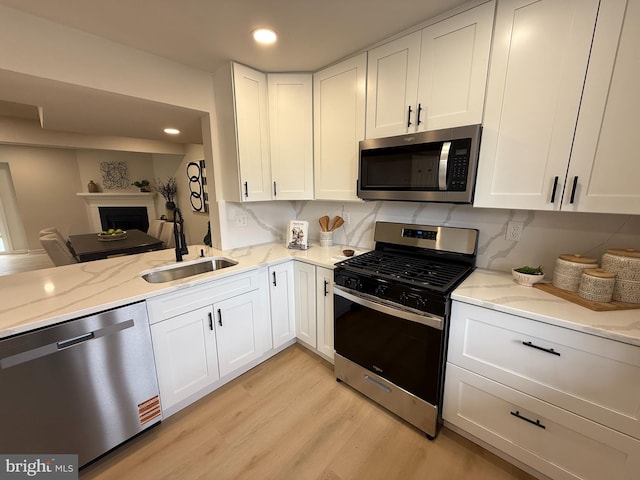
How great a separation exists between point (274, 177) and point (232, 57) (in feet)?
2.99

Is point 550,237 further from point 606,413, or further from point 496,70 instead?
point 496,70

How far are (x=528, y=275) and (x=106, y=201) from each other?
7.63m

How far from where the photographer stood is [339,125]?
2027 millimetres

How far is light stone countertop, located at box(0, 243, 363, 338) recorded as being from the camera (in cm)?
115

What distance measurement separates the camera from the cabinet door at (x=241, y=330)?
71.8 inches

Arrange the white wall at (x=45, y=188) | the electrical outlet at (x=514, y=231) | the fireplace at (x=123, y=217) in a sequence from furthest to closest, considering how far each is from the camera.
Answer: the fireplace at (x=123, y=217) < the white wall at (x=45, y=188) < the electrical outlet at (x=514, y=231)

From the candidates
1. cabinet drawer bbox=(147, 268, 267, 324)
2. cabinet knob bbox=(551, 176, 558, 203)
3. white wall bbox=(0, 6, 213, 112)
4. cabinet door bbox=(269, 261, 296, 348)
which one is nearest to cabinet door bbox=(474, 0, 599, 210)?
cabinet knob bbox=(551, 176, 558, 203)

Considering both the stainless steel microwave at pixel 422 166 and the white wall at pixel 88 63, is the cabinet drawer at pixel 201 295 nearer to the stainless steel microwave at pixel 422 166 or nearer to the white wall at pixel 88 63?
the stainless steel microwave at pixel 422 166

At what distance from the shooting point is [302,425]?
1.62m

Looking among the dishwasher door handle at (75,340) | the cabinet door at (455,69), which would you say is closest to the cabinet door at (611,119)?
the cabinet door at (455,69)

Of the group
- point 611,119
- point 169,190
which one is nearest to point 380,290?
point 611,119

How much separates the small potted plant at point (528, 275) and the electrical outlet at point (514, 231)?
22 centimetres

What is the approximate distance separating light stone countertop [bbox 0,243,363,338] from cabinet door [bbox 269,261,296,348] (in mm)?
117

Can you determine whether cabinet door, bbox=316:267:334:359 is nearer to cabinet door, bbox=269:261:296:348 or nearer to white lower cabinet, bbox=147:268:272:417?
cabinet door, bbox=269:261:296:348
